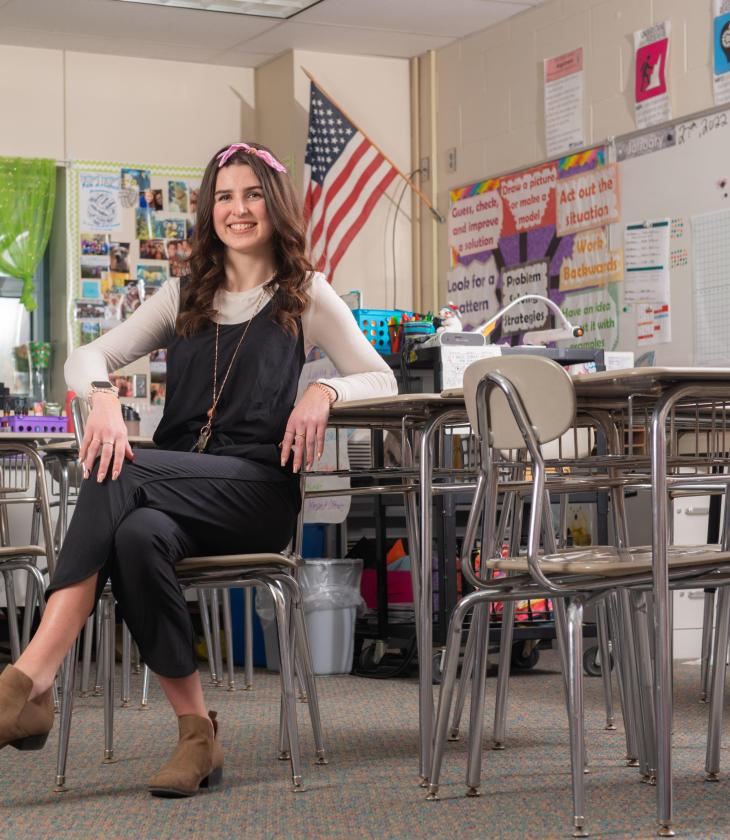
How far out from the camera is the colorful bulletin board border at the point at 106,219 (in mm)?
6422

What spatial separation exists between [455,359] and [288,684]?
1547 mm

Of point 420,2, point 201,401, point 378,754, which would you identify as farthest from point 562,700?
point 420,2

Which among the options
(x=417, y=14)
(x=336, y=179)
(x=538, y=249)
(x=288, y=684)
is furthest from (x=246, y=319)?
(x=336, y=179)

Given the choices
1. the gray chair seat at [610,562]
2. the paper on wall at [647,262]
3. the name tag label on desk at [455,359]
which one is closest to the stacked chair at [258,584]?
the gray chair seat at [610,562]

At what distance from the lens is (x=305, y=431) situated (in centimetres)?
240

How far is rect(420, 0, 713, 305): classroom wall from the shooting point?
5.00 m

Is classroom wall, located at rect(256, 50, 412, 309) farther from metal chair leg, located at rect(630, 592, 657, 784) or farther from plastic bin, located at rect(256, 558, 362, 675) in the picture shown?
metal chair leg, located at rect(630, 592, 657, 784)

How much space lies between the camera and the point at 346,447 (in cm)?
462

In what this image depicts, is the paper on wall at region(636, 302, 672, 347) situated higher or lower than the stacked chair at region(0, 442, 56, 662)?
higher

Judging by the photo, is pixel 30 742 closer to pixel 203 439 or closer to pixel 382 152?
pixel 203 439

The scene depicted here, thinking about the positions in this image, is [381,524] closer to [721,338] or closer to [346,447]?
[346,447]

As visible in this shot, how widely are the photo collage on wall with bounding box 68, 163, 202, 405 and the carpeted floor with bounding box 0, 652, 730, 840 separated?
11.0ft

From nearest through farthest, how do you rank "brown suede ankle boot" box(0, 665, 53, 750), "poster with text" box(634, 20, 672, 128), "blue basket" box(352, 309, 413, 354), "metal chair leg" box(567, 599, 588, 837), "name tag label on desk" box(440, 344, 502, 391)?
"metal chair leg" box(567, 599, 588, 837)
"brown suede ankle boot" box(0, 665, 53, 750)
"name tag label on desk" box(440, 344, 502, 391)
"blue basket" box(352, 309, 413, 354)
"poster with text" box(634, 20, 672, 128)

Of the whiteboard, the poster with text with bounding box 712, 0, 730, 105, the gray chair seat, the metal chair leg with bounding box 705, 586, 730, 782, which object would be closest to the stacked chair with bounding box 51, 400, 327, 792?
the gray chair seat
